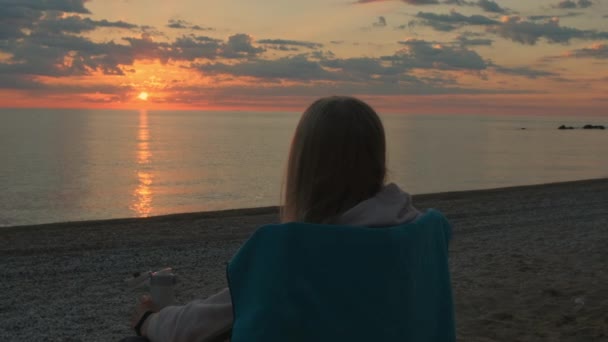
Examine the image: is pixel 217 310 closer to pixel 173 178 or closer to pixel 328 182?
pixel 328 182

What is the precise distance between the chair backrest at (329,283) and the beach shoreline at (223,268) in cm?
430

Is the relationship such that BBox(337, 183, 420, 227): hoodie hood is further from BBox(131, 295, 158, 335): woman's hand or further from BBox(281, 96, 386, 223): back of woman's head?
BBox(131, 295, 158, 335): woman's hand

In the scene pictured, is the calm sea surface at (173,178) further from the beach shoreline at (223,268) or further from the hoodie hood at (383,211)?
the hoodie hood at (383,211)

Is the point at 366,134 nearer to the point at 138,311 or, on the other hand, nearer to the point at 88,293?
the point at 138,311

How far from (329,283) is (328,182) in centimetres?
32

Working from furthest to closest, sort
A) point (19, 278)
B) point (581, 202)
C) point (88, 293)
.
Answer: point (581, 202) < point (19, 278) < point (88, 293)

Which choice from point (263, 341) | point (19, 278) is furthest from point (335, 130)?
point (19, 278)

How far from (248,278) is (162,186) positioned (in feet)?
123

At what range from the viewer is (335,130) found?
2170 mm

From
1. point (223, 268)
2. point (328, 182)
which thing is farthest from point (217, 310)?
point (223, 268)

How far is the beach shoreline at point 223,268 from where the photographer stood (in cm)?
696

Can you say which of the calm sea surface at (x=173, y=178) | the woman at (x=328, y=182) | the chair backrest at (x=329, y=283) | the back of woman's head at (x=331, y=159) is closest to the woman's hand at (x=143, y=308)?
the woman at (x=328, y=182)

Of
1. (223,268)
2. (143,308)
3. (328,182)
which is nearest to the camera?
(328,182)

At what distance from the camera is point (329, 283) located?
2.08 metres
